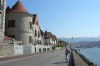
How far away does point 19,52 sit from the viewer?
5853 centimetres

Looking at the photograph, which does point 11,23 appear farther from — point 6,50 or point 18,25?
point 6,50

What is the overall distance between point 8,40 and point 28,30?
1728 cm

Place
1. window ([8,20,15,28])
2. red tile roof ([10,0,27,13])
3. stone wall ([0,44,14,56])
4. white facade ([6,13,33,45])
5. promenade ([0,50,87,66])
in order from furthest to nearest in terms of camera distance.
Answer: red tile roof ([10,0,27,13]) → window ([8,20,15,28]) → white facade ([6,13,33,45]) → stone wall ([0,44,14,56]) → promenade ([0,50,87,66])

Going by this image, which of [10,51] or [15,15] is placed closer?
[10,51]

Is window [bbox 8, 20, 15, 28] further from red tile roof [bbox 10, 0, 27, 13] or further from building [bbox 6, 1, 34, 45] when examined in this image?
red tile roof [bbox 10, 0, 27, 13]

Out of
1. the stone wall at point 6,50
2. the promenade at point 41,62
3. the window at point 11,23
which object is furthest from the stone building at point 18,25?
the promenade at point 41,62

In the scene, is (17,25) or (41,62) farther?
(17,25)

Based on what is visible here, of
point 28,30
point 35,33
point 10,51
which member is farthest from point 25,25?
point 10,51

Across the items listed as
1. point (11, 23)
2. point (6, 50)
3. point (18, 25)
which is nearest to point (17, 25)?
point (18, 25)

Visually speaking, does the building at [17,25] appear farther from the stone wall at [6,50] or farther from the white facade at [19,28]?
the stone wall at [6,50]

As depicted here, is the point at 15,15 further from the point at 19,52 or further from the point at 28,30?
the point at 19,52

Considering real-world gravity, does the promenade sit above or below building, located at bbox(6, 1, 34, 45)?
below

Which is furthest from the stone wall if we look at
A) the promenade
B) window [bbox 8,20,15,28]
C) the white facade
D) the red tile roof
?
the red tile roof

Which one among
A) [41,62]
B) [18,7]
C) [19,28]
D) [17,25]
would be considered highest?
[18,7]
